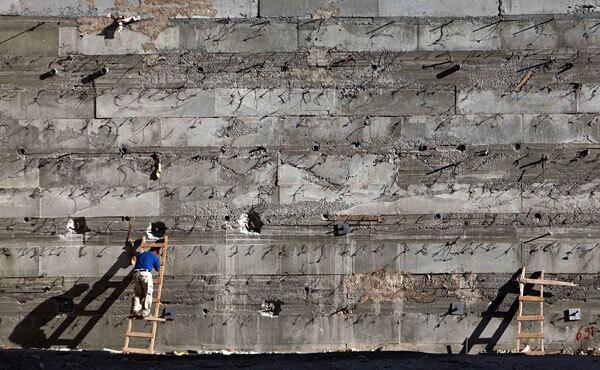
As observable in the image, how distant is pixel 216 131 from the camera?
11.9m

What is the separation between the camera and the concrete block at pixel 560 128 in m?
11.9

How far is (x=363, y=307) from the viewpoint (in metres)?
11.9

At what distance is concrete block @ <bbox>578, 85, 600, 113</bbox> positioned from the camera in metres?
11.9

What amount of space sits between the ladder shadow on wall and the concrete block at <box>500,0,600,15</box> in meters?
5.10

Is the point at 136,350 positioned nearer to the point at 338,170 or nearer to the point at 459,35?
the point at 338,170

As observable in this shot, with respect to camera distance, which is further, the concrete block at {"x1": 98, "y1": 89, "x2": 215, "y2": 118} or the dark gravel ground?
the concrete block at {"x1": 98, "y1": 89, "x2": 215, "y2": 118}

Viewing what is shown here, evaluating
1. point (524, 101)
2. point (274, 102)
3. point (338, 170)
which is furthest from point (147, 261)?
point (524, 101)

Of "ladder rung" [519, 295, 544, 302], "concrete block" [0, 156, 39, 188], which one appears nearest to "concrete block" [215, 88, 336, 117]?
"concrete block" [0, 156, 39, 188]

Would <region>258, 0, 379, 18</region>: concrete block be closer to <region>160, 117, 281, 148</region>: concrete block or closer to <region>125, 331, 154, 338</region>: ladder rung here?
<region>160, 117, 281, 148</region>: concrete block

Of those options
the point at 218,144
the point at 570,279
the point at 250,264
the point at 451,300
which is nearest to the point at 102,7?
the point at 218,144

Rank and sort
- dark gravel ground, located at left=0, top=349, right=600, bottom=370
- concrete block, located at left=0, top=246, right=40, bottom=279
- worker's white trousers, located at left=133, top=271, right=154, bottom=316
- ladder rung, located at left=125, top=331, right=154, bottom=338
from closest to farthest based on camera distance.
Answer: dark gravel ground, located at left=0, top=349, right=600, bottom=370
worker's white trousers, located at left=133, top=271, right=154, bottom=316
ladder rung, located at left=125, top=331, right=154, bottom=338
concrete block, located at left=0, top=246, right=40, bottom=279

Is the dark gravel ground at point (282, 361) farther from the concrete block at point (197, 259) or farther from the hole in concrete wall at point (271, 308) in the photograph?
the concrete block at point (197, 259)

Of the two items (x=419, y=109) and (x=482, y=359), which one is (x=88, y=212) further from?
(x=482, y=359)

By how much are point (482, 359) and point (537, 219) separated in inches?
120
